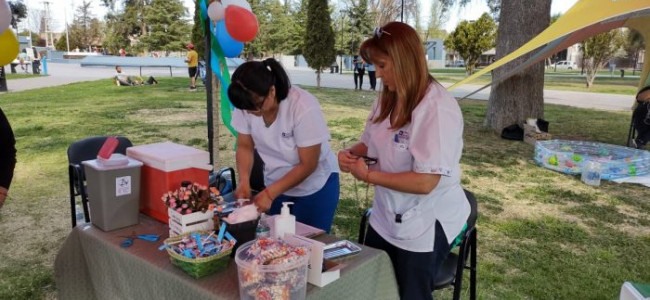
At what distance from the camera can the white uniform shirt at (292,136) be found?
1.76 metres

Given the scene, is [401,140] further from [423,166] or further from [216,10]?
[216,10]

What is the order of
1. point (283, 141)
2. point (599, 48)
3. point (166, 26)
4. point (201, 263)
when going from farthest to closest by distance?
point (166, 26) → point (599, 48) → point (283, 141) → point (201, 263)

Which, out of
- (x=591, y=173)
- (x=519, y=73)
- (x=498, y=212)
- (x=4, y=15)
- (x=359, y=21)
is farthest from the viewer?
(x=359, y=21)

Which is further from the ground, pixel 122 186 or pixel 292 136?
pixel 292 136

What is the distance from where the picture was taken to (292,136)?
70.9 inches

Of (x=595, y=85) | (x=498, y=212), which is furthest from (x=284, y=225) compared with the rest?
(x=595, y=85)

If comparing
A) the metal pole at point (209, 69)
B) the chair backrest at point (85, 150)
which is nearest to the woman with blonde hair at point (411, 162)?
the metal pole at point (209, 69)

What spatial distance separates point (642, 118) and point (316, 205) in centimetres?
629

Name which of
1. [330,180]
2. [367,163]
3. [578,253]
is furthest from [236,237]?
[578,253]

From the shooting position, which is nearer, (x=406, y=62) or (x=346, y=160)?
(x=406, y=62)

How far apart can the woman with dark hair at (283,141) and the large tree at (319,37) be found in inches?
542

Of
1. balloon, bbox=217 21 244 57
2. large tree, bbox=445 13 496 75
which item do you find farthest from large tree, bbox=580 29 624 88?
balloon, bbox=217 21 244 57

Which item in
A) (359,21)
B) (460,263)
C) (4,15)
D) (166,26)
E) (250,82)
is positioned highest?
(359,21)

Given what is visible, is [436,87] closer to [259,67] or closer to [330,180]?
[259,67]
